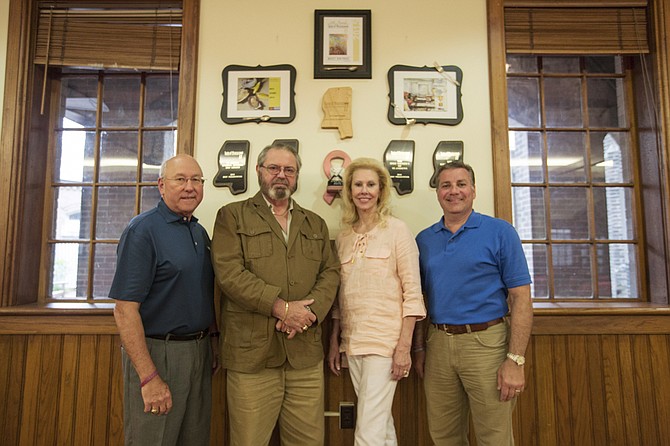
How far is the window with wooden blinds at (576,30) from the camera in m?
2.33

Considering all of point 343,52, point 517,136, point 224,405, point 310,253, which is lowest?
point 224,405

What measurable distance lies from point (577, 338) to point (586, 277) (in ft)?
1.56

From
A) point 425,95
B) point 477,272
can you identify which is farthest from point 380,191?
point 425,95

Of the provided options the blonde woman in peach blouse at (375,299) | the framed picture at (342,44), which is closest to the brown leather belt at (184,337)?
the blonde woman in peach blouse at (375,299)

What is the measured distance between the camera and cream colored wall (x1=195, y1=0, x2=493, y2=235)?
7.18 ft

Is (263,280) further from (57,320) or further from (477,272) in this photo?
(57,320)

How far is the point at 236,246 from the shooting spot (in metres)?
1.63

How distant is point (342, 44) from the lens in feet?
7.35

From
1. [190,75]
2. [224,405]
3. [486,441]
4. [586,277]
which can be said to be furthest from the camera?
[586,277]

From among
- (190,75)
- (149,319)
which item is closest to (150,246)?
(149,319)

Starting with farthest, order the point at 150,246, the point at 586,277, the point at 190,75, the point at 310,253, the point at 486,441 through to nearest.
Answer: the point at 586,277
the point at 190,75
the point at 310,253
the point at 486,441
the point at 150,246

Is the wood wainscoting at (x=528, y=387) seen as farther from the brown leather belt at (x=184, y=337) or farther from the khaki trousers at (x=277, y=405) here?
the brown leather belt at (x=184, y=337)

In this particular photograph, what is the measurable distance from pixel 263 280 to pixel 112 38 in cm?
188

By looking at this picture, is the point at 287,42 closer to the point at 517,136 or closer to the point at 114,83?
the point at 114,83
